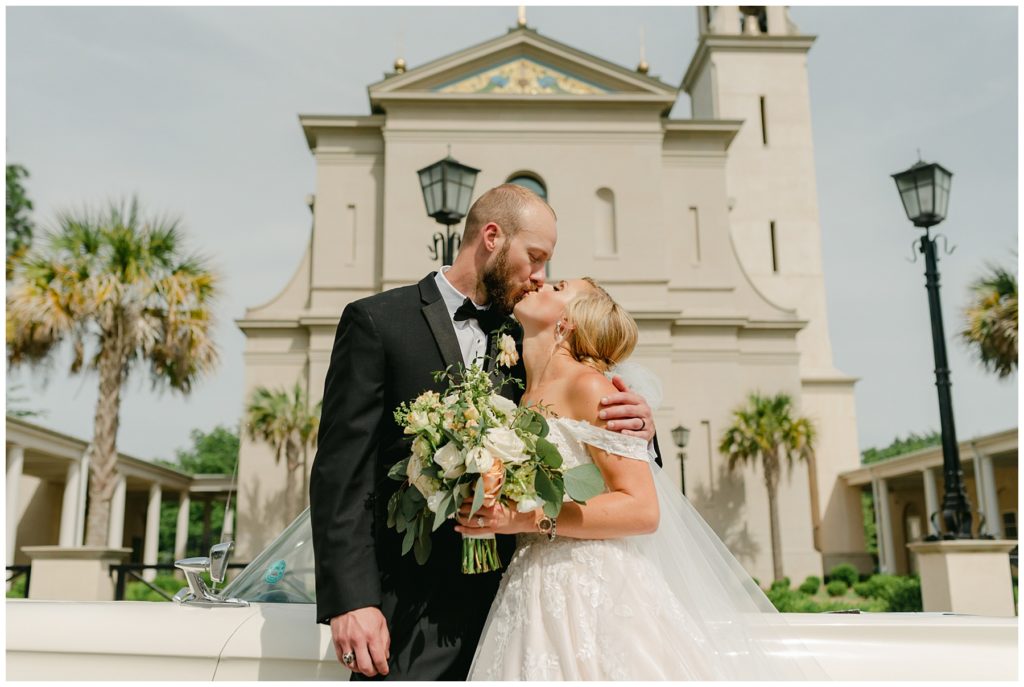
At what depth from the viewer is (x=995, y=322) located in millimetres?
15055

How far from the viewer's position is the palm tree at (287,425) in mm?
24281

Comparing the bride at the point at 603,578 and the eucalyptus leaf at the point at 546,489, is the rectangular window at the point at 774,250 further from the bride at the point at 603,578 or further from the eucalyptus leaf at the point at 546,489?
the eucalyptus leaf at the point at 546,489

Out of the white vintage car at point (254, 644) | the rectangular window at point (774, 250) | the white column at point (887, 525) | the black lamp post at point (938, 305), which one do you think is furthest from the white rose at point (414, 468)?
the rectangular window at point (774, 250)

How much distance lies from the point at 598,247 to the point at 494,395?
25.3 m

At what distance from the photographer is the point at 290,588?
9.71 feet

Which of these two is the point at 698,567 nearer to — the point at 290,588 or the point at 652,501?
the point at 652,501

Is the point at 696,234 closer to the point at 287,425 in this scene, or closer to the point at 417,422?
the point at 287,425

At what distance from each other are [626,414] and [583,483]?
10.2 inches

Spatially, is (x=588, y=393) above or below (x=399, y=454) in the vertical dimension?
above

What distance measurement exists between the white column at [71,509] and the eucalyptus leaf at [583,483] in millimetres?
24009

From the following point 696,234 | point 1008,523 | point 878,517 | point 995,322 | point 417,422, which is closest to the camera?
point 417,422

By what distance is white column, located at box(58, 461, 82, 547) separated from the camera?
22.8 m

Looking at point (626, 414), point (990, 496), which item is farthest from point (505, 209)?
point (990, 496)

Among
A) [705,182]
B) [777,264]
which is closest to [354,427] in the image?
[705,182]
